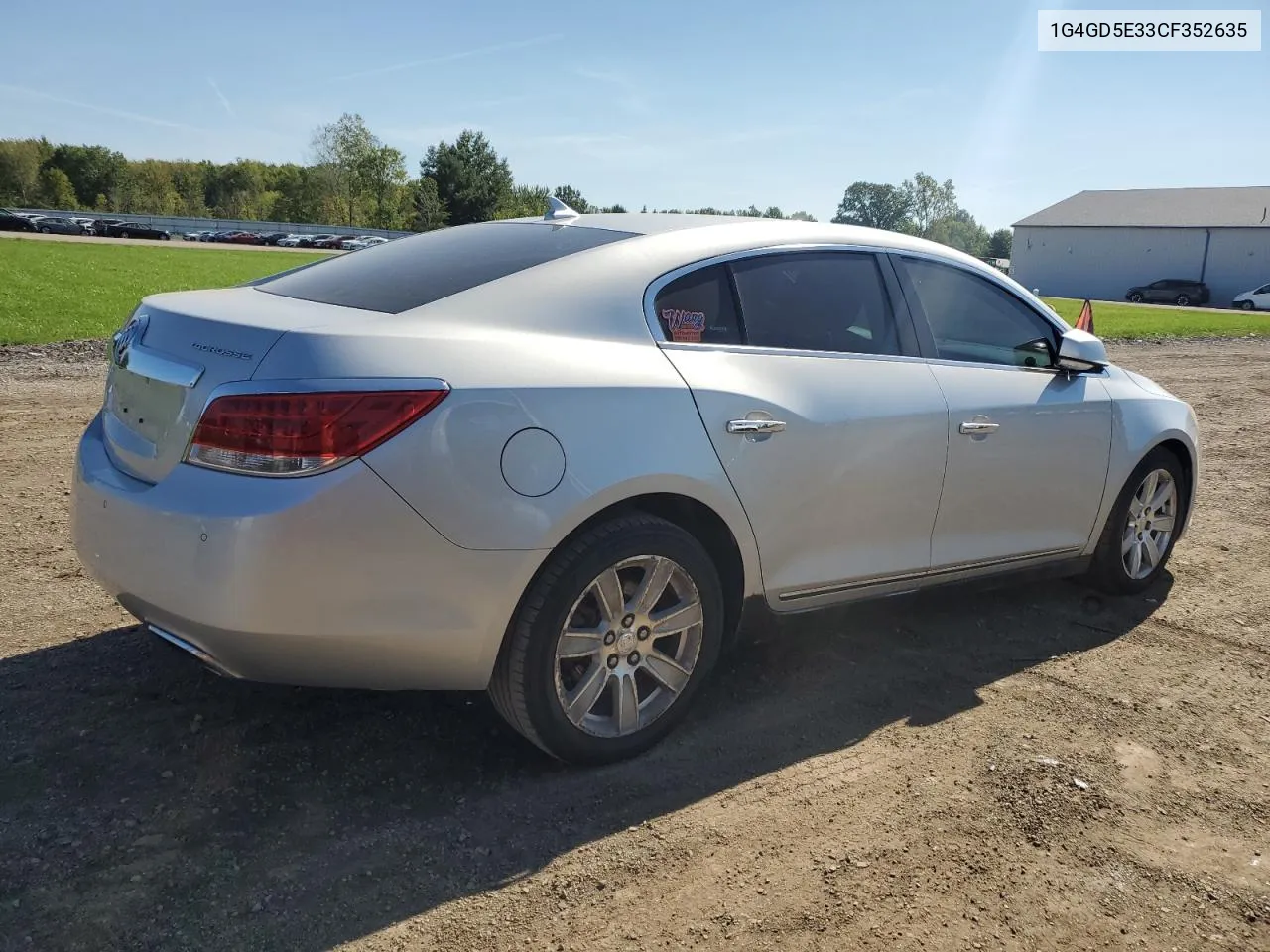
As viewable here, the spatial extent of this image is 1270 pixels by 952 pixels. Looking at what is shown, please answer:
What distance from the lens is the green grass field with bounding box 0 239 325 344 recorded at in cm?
1310

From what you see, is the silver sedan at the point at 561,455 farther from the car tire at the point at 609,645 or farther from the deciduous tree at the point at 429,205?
the deciduous tree at the point at 429,205

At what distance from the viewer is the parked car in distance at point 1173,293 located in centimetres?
5291

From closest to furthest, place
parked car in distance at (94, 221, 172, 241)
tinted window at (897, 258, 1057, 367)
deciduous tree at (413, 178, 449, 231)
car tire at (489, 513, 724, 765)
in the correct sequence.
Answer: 1. car tire at (489, 513, 724, 765)
2. tinted window at (897, 258, 1057, 367)
3. parked car in distance at (94, 221, 172, 241)
4. deciduous tree at (413, 178, 449, 231)

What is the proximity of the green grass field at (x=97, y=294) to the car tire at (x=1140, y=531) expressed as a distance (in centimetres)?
1146

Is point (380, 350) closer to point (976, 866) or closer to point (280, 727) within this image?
point (280, 727)

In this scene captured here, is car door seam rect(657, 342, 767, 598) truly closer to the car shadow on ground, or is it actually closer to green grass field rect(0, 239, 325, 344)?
the car shadow on ground

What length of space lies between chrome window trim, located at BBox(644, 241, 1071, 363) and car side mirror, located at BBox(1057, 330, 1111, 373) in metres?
0.06

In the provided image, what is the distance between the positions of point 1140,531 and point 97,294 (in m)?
17.9


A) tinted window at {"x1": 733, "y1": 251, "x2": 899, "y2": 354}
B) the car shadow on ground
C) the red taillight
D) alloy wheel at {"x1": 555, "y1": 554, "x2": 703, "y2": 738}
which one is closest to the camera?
the car shadow on ground

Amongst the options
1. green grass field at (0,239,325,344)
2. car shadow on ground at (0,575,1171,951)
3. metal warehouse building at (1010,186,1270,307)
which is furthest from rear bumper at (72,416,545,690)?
metal warehouse building at (1010,186,1270,307)

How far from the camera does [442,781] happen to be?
125 inches

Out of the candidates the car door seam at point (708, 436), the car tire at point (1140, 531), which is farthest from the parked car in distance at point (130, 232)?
the car door seam at point (708, 436)

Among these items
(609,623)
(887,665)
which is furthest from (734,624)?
(887,665)

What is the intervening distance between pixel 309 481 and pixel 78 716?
1.47 metres
